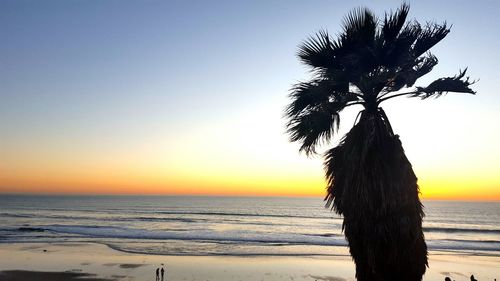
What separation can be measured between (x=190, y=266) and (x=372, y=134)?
28.0 meters

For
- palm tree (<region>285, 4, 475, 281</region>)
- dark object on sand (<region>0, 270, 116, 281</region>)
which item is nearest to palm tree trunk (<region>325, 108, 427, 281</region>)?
palm tree (<region>285, 4, 475, 281</region>)

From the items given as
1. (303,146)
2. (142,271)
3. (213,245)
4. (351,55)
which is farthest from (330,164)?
(213,245)

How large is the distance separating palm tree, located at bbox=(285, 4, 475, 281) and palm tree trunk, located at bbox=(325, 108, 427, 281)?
0.05ft

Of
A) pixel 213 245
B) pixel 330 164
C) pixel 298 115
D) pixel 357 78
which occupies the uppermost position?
pixel 357 78

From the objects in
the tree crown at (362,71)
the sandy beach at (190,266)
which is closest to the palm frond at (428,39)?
the tree crown at (362,71)

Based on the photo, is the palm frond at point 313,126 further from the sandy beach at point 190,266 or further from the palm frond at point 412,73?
the sandy beach at point 190,266

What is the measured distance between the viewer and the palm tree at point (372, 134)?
7.27m

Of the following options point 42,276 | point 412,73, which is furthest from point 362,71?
point 42,276

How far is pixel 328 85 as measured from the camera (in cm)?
845

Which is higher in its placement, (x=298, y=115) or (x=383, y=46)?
(x=383, y=46)

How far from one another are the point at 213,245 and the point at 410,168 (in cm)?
4223

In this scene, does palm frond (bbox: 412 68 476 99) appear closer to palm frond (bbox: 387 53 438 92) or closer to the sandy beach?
palm frond (bbox: 387 53 438 92)

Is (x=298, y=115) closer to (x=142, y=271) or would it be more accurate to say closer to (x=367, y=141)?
(x=367, y=141)

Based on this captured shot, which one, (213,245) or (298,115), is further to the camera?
(213,245)
